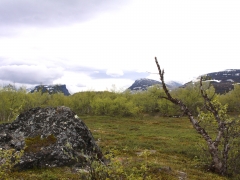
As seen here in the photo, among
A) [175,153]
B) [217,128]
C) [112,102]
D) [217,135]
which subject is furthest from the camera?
[112,102]

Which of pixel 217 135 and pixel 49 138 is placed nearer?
pixel 49 138

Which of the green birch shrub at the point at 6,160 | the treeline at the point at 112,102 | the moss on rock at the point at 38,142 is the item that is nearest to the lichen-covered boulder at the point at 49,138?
the moss on rock at the point at 38,142

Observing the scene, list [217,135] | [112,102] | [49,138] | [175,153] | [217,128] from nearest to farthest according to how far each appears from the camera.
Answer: [49,138]
[217,135]
[217,128]
[175,153]
[112,102]

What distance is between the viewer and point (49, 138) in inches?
542

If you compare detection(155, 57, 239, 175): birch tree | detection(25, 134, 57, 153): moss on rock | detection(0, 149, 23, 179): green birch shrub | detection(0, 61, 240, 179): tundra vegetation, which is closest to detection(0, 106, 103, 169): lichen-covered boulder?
detection(25, 134, 57, 153): moss on rock

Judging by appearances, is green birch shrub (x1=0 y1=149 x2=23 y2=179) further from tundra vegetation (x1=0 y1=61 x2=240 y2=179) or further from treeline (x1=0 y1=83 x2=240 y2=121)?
treeline (x1=0 y1=83 x2=240 y2=121)

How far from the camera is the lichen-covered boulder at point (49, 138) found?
12.7m

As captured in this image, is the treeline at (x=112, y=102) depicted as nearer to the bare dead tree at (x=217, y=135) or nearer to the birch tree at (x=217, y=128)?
the birch tree at (x=217, y=128)

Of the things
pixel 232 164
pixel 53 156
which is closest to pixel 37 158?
pixel 53 156

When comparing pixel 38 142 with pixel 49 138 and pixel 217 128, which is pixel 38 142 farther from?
pixel 217 128

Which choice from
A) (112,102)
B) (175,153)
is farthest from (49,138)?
(112,102)

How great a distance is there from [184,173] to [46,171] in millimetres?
8094

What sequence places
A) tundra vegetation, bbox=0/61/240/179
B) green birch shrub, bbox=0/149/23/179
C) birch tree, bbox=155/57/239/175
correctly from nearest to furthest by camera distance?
green birch shrub, bbox=0/149/23/179 → tundra vegetation, bbox=0/61/240/179 → birch tree, bbox=155/57/239/175

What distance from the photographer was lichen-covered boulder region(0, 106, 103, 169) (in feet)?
41.5
